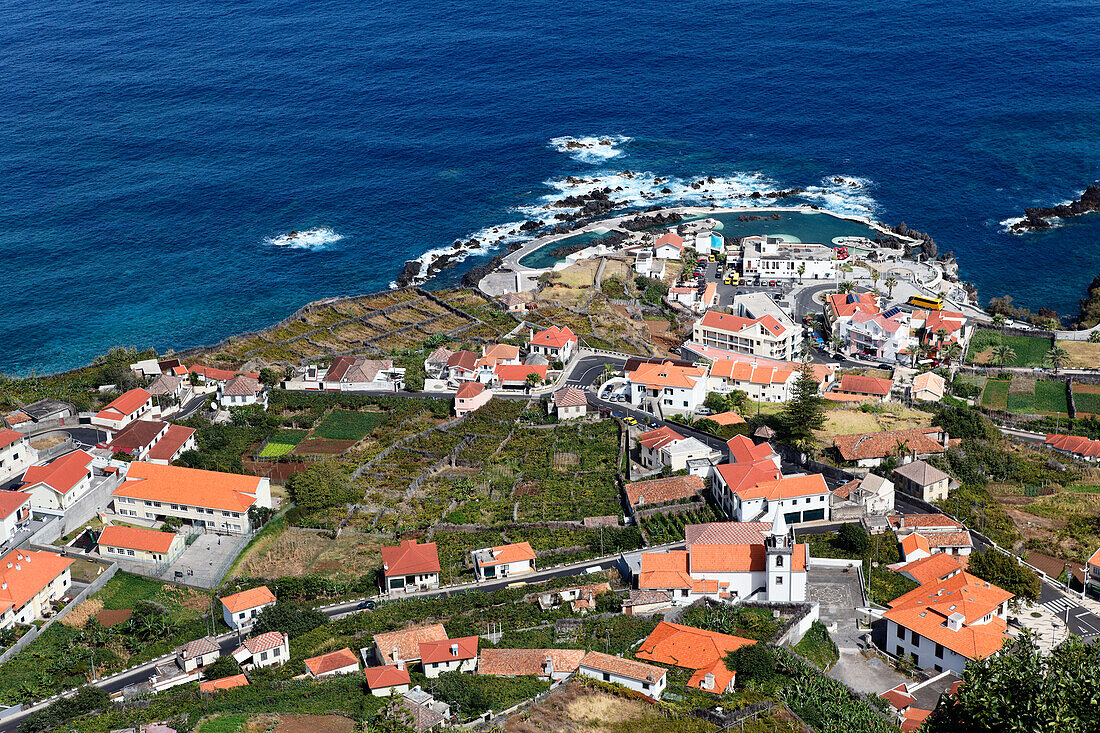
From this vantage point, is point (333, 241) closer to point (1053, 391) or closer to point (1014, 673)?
point (1053, 391)

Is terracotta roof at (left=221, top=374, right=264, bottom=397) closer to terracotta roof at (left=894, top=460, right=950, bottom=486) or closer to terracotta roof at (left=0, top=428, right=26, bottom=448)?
terracotta roof at (left=0, top=428, right=26, bottom=448)

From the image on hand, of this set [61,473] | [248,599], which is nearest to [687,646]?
[248,599]

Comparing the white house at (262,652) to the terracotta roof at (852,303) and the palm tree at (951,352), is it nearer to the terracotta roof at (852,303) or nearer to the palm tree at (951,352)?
the terracotta roof at (852,303)

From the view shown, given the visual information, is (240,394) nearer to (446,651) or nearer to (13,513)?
(13,513)

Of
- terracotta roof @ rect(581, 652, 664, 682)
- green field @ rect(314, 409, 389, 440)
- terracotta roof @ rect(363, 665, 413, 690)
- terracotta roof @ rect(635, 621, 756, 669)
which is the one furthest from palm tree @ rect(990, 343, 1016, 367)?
terracotta roof @ rect(363, 665, 413, 690)

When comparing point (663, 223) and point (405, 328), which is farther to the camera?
point (663, 223)

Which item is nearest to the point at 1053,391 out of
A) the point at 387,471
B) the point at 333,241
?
the point at 387,471
